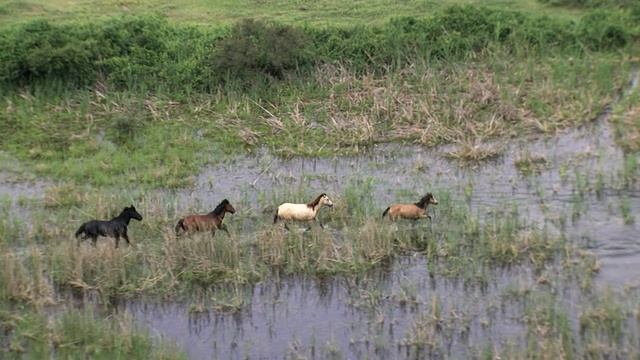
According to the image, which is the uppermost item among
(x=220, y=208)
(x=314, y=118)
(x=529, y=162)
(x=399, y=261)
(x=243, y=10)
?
(x=243, y=10)

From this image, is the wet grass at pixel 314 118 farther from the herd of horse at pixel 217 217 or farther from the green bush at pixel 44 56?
the herd of horse at pixel 217 217

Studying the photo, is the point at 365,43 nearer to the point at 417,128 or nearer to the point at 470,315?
the point at 417,128

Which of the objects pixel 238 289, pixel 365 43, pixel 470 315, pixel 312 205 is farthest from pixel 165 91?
pixel 470 315

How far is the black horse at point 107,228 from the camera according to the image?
13258 millimetres

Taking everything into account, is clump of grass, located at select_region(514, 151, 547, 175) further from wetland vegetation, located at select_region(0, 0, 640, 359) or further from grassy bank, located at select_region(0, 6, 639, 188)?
grassy bank, located at select_region(0, 6, 639, 188)

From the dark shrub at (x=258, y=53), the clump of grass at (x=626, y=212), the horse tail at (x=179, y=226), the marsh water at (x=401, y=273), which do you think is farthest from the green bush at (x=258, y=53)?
the clump of grass at (x=626, y=212)

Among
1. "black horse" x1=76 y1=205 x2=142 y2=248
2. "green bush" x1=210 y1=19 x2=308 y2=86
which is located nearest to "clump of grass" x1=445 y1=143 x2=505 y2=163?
"green bush" x1=210 y1=19 x2=308 y2=86

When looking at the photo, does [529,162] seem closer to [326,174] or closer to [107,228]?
[326,174]

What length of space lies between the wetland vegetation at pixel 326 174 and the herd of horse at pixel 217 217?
241mm

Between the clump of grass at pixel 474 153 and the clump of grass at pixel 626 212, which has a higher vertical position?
the clump of grass at pixel 474 153

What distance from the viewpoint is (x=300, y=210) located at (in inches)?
542

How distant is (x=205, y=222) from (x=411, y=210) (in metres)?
2.94

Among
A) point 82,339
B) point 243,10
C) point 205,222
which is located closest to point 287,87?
point 243,10

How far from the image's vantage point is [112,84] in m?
19.2
